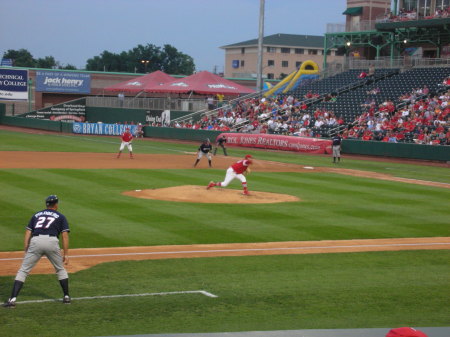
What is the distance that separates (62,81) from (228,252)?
67621mm

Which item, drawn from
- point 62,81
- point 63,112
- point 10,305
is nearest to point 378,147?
point 10,305

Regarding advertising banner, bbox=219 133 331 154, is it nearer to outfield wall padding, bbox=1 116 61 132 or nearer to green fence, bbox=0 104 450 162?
green fence, bbox=0 104 450 162

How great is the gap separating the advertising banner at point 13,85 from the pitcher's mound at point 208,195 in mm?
47214

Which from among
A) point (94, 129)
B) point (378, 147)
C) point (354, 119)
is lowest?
point (378, 147)

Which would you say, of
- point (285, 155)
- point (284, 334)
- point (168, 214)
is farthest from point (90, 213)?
point (285, 155)

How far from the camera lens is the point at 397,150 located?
44625mm

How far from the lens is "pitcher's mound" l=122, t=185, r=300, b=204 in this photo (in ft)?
76.6

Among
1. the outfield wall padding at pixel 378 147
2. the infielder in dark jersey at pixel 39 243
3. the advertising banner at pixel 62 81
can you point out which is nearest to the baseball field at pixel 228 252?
the infielder in dark jersey at pixel 39 243

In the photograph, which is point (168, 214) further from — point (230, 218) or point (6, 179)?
point (6, 179)

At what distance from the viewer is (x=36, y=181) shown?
2672 centimetres

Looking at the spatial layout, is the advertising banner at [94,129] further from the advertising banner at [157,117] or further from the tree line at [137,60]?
the tree line at [137,60]

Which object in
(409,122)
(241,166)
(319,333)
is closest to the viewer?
(319,333)

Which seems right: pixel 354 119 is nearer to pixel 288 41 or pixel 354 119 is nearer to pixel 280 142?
pixel 280 142

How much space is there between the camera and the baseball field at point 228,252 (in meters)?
10.8
